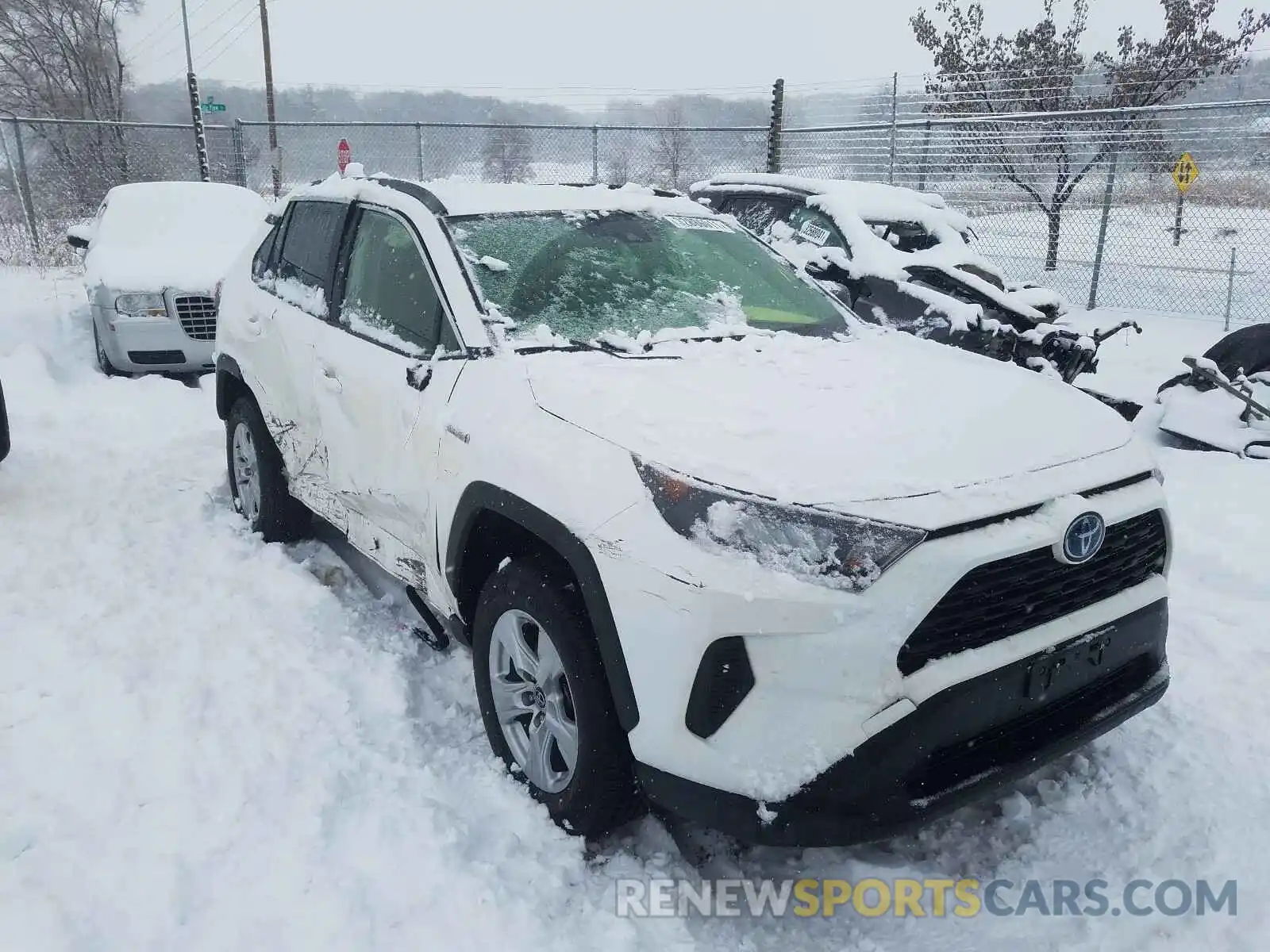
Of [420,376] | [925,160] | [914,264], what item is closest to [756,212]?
[914,264]

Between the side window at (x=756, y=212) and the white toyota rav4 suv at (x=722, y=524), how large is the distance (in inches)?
174

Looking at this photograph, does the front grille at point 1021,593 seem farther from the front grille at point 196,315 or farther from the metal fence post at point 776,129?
the metal fence post at point 776,129

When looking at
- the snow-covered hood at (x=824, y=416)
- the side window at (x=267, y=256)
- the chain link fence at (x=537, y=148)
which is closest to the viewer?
the snow-covered hood at (x=824, y=416)

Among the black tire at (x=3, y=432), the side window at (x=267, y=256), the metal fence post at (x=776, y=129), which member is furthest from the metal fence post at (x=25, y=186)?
the side window at (x=267, y=256)

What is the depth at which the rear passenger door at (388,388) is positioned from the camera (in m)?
3.04

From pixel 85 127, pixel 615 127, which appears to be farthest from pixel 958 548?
pixel 85 127

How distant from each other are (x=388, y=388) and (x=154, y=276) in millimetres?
5604

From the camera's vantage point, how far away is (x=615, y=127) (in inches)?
564

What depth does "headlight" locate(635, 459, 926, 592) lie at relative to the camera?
6.89 ft

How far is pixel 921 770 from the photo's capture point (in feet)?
7.25

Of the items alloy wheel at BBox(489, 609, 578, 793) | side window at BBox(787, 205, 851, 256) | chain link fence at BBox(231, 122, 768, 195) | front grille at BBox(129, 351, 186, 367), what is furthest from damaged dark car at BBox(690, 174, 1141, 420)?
chain link fence at BBox(231, 122, 768, 195)

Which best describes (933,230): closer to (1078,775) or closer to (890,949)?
(1078,775)

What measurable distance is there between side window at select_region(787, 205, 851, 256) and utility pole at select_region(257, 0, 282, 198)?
1191 centimetres

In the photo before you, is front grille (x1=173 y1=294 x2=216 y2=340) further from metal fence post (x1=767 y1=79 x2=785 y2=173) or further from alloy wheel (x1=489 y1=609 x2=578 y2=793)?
metal fence post (x1=767 y1=79 x2=785 y2=173)
